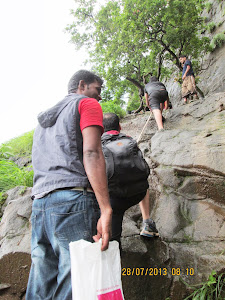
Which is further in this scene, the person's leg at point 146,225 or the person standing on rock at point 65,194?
the person's leg at point 146,225

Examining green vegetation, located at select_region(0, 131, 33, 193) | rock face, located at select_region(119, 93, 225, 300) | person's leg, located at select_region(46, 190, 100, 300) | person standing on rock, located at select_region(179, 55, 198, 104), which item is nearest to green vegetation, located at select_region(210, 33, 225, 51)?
person standing on rock, located at select_region(179, 55, 198, 104)

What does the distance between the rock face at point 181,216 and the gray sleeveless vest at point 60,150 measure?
1830mm

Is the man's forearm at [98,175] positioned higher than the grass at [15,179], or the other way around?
the man's forearm at [98,175]

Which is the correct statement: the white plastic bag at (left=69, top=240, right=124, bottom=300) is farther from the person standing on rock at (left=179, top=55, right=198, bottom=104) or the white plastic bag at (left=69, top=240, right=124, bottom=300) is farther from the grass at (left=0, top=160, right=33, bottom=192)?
the person standing on rock at (left=179, top=55, right=198, bottom=104)

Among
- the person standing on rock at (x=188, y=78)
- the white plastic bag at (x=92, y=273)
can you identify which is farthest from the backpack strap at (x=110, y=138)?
the person standing on rock at (x=188, y=78)

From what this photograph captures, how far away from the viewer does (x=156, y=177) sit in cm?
455

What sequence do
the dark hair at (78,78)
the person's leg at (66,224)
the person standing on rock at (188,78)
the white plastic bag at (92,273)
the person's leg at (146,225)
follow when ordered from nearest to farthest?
1. the white plastic bag at (92,273)
2. the person's leg at (66,224)
3. the dark hair at (78,78)
4. the person's leg at (146,225)
5. the person standing on rock at (188,78)

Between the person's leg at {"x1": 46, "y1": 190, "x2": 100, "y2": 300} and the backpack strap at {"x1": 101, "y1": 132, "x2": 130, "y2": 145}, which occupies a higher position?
the backpack strap at {"x1": 101, "y1": 132, "x2": 130, "y2": 145}

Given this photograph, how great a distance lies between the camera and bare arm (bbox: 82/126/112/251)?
1.54 metres

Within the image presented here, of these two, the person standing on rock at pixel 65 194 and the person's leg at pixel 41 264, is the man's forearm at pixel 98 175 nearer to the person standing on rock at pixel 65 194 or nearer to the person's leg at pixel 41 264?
the person standing on rock at pixel 65 194

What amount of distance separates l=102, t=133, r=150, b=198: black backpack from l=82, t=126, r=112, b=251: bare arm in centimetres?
80

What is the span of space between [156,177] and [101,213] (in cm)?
312

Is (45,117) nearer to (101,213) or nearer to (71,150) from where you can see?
(71,150)

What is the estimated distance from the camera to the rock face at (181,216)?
295 centimetres
